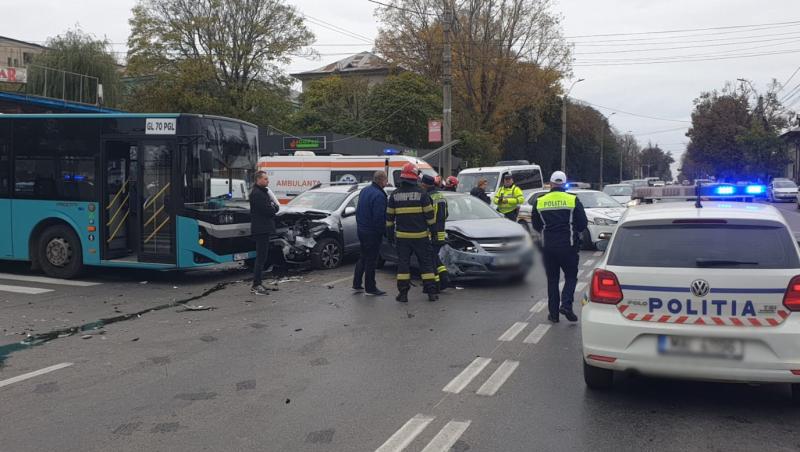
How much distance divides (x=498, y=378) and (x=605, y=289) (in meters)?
1.33

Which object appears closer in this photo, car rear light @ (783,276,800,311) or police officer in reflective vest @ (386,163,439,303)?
car rear light @ (783,276,800,311)

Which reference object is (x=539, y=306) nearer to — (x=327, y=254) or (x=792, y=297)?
(x=792, y=297)

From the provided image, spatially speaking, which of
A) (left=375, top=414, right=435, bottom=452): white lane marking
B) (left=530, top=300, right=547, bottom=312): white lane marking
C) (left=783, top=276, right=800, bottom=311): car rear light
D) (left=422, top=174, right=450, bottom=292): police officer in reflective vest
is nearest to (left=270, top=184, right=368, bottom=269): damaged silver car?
(left=422, top=174, right=450, bottom=292): police officer in reflective vest

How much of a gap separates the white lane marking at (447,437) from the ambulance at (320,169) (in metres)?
17.1

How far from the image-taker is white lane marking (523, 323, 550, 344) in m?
7.53

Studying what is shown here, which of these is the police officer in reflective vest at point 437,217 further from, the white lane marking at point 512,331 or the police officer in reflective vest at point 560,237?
the white lane marking at point 512,331

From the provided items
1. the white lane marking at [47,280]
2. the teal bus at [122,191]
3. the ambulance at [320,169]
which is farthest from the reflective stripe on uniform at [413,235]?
the ambulance at [320,169]

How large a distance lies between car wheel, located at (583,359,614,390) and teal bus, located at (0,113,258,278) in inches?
309

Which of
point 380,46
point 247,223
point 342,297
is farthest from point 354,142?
point 342,297

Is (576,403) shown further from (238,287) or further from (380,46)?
(380,46)

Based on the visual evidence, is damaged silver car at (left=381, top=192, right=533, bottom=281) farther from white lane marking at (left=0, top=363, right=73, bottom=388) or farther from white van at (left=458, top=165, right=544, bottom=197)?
white van at (left=458, top=165, right=544, bottom=197)

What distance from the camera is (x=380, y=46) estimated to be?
46.8 meters

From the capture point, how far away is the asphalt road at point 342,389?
4.73m

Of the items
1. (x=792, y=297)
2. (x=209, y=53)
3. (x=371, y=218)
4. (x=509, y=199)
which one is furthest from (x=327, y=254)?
(x=209, y=53)
